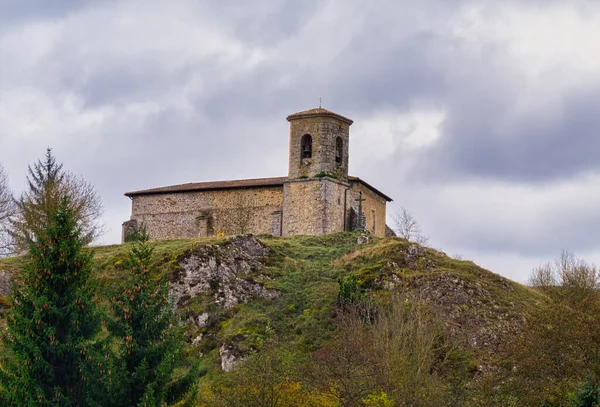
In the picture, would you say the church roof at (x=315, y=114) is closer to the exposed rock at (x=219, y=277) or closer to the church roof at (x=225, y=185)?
the church roof at (x=225, y=185)

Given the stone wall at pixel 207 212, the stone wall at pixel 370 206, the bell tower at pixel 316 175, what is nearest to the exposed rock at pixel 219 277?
the bell tower at pixel 316 175

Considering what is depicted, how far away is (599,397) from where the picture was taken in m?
27.0

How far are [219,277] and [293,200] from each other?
13.7 meters

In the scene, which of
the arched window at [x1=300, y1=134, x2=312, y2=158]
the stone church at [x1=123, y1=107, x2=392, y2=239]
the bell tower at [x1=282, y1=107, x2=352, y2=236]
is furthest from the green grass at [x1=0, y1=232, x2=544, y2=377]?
the arched window at [x1=300, y1=134, x2=312, y2=158]

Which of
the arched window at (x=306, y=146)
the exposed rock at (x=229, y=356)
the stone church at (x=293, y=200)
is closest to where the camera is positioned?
the exposed rock at (x=229, y=356)

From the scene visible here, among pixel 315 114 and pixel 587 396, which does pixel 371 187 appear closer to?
pixel 315 114

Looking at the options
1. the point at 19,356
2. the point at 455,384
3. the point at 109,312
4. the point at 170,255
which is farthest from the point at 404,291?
the point at 19,356

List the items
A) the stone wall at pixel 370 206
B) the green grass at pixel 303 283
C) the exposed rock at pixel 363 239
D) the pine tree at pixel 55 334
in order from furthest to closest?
the stone wall at pixel 370 206
the exposed rock at pixel 363 239
the green grass at pixel 303 283
the pine tree at pixel 55 334

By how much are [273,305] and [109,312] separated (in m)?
15.3

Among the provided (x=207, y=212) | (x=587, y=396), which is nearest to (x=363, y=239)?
(x=207, y=212)

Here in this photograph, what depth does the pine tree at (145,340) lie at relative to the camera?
95.1 ft

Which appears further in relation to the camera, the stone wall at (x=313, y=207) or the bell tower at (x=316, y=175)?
the bell tower at (x=316, y=175)

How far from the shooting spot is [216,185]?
209ft

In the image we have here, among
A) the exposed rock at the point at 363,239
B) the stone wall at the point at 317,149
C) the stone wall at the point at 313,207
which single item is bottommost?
the exposed rock at the point at 363,239
